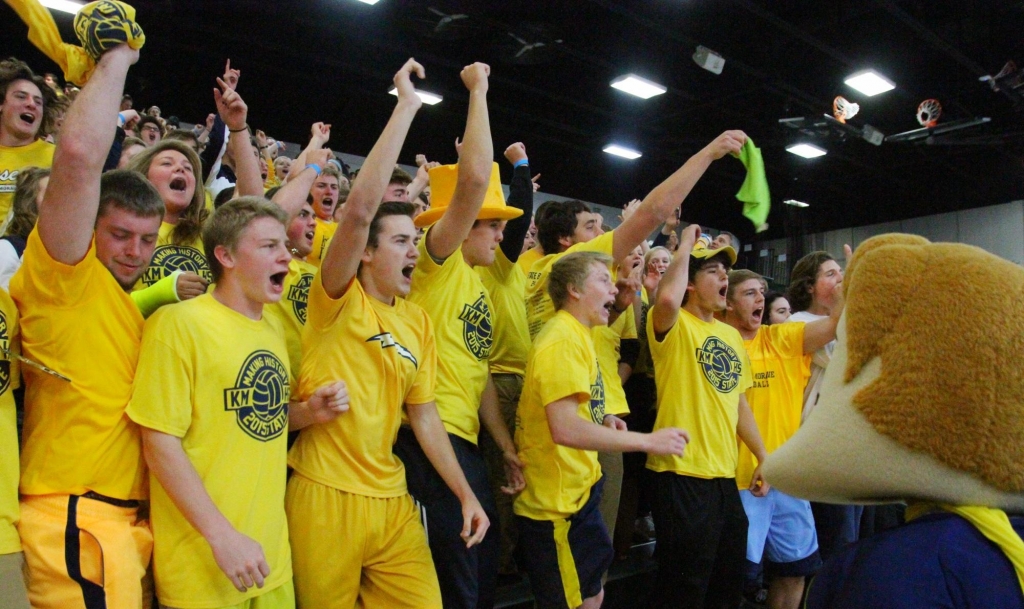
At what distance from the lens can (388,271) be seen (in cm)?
232

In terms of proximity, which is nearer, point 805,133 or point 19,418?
point 19,418

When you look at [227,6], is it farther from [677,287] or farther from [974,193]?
[974,193]

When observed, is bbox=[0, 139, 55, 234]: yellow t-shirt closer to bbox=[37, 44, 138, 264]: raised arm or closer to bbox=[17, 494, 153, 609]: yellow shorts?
bbox=[37, 44, 138, 264]: raised arm

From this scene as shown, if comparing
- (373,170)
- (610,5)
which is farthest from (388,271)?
(610,5)

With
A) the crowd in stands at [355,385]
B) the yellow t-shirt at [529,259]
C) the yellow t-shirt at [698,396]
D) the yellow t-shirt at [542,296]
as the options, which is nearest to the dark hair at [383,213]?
the crowd in stands at [355,385]

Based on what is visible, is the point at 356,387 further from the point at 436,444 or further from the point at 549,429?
the point at 549,429

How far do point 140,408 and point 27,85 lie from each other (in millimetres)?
2471

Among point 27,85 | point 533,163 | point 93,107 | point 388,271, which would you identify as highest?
point 533,163

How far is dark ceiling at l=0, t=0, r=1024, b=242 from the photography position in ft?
24.6

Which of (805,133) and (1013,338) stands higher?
(805,133)

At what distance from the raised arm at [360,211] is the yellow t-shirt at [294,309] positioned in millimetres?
451

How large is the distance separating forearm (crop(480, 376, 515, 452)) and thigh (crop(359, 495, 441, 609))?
0.67 m

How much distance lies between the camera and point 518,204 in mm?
2936

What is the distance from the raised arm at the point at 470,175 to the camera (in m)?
2.33
